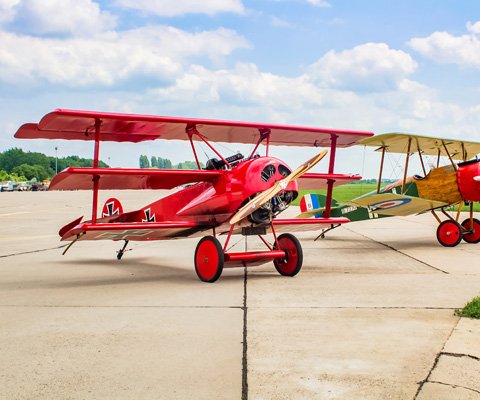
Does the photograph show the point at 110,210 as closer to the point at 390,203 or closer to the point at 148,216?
the point at 148,216

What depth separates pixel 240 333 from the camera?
A: 5195mm

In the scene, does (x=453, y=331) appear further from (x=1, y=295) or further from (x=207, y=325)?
(x=1, y=295)

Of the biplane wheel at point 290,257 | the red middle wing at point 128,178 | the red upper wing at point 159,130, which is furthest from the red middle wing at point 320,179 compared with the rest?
the red middle wing at point 128,178

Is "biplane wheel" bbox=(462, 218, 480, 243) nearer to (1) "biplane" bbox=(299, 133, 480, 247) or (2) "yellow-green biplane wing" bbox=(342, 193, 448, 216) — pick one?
(1) "biplane" bbox=(299, 133, 480, 247)

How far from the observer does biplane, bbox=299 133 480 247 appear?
13977 mm

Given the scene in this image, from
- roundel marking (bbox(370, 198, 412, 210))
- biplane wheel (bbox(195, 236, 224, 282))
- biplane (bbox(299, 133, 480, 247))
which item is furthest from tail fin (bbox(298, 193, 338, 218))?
biplane wheel (bbox(195, 236, 224, 282))

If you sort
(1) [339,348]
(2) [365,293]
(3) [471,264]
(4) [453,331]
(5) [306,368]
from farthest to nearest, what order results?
(3) [471,264] < (2) [365,293] < (4) [453,331] < (1) [339,348] < (5) [306,368]

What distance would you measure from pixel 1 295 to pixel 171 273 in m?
2.89

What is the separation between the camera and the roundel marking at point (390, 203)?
Result: 14097 mm

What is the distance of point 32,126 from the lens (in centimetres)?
924

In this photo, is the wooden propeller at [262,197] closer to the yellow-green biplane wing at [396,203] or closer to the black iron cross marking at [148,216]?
the black iron cross marking at [148,216]

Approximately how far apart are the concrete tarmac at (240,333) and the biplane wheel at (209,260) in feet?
0.57

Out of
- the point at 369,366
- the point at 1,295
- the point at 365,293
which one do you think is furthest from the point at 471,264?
the point at 1,295

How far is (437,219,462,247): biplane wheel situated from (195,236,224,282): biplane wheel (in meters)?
7.64
